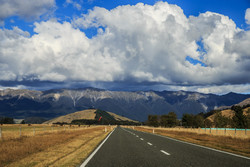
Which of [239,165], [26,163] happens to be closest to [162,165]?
A: [239,165]

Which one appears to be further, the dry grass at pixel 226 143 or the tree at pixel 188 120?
the tree at pixel 188 120

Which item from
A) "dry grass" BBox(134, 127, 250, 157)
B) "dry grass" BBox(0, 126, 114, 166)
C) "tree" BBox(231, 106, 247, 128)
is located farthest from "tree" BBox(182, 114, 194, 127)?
"dry grass" BBox(0, 126, 114, 166)

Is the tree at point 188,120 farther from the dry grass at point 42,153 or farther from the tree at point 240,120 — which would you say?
the dry grass at point 42,153

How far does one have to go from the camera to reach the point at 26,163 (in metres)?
11.9

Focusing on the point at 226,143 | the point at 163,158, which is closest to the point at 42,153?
the point at 163,158

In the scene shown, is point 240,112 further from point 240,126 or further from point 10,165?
point 10,165

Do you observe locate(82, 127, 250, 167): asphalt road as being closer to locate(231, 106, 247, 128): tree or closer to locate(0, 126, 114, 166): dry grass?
locate(0, 126, 114, 166): dry grass

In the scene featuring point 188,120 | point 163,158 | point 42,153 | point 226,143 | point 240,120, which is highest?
point 240,120

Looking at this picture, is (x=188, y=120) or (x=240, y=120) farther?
(x=188, y=120)

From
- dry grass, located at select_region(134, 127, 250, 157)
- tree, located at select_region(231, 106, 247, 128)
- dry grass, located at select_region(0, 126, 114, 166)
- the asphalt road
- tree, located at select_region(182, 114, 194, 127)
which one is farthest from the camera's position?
tree, located at select_region(182, 114, 194, 127)

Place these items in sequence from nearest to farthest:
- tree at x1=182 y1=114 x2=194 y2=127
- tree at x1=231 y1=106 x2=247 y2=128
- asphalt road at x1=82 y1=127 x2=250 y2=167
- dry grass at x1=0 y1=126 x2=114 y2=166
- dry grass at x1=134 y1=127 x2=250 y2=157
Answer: asphalt road at x1=82 y1=127 x2=250 y2=167 → dry grass at x1=0 y1=126 x2=114 y2=166 → dry grass at x1=134 y1=127 x2=250 y2=157 → tree at x1=231 y1=106 x2=247 y2=128 → tree at x1=182 y1=114 x2=194 y2=127

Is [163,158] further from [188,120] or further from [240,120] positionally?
[188,120]

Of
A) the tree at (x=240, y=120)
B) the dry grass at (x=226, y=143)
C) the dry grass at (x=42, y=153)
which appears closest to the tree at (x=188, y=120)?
the tree at (x=240, y=120)

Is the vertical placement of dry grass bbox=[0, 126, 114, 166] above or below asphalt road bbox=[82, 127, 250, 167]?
below
